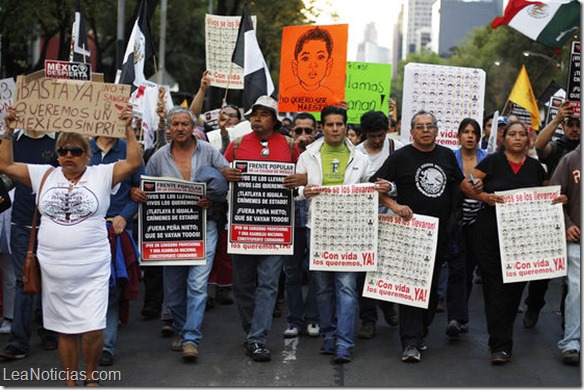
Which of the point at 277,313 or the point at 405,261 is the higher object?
the point at 405,261

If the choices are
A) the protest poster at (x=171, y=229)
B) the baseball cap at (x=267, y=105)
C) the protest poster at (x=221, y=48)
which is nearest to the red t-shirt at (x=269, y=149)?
the baseball cap at (x=267, y=105)

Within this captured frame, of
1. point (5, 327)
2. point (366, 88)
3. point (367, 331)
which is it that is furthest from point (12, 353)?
point (366, 88)

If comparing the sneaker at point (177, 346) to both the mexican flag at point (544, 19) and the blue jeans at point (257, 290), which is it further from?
the mexican flag at point (544, 19)

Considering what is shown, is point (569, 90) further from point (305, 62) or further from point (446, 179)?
point (305, 62)

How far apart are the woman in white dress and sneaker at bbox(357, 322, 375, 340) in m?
2.69

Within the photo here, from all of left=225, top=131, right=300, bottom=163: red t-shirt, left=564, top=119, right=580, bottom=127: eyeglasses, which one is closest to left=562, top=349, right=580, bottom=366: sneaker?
left=564, top=119, right=580, bottom=127: eyeglasses

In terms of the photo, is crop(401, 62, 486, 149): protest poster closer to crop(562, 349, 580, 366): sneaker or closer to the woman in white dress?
crop(562, 349, 580, 366): sneaker

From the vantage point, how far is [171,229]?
7.44 m

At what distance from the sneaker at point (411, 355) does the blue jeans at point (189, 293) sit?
1672 millimetres

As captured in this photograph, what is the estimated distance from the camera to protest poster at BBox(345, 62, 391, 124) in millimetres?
11156

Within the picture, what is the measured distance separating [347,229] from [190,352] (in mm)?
1601

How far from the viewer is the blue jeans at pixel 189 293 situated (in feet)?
23.8

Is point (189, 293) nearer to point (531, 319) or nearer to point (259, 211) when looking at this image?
point (259, 211)

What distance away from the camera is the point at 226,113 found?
10469 mm
